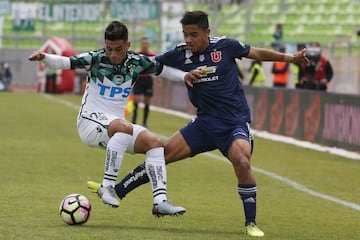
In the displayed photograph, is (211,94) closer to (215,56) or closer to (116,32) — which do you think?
(215,56)

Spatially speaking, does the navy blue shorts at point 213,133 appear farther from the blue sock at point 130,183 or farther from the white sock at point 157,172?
the blue sock at point 130,183

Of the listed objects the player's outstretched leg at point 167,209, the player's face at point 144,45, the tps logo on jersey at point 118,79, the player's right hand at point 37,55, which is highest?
the player's right hand at point 37,55

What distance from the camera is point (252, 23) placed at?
4325 centimetres

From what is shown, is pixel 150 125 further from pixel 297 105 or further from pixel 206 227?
pixel 206 227

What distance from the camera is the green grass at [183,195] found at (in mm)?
9203

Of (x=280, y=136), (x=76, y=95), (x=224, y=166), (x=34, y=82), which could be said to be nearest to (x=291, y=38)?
(x=76, y=95)

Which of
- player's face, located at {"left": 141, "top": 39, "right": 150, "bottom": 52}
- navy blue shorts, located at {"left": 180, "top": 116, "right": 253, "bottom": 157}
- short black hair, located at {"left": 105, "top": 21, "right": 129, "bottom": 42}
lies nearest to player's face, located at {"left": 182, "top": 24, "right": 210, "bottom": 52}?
short black hair, located at {"left": 105, "top": 21, "right": 129, "bottom": 42}

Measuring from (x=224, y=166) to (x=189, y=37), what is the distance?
7.38 metres

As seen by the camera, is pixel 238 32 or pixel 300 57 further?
pixel 238 32

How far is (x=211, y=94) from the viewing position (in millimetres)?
9500

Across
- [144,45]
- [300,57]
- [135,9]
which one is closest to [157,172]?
[300,57]

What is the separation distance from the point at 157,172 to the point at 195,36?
1.20 m

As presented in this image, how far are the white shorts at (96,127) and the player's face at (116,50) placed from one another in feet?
1.63

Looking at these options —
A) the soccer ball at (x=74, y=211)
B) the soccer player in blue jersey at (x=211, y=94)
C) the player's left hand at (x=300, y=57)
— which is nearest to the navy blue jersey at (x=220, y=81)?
the soccer player in blue jersey at (x=211, y=94)
